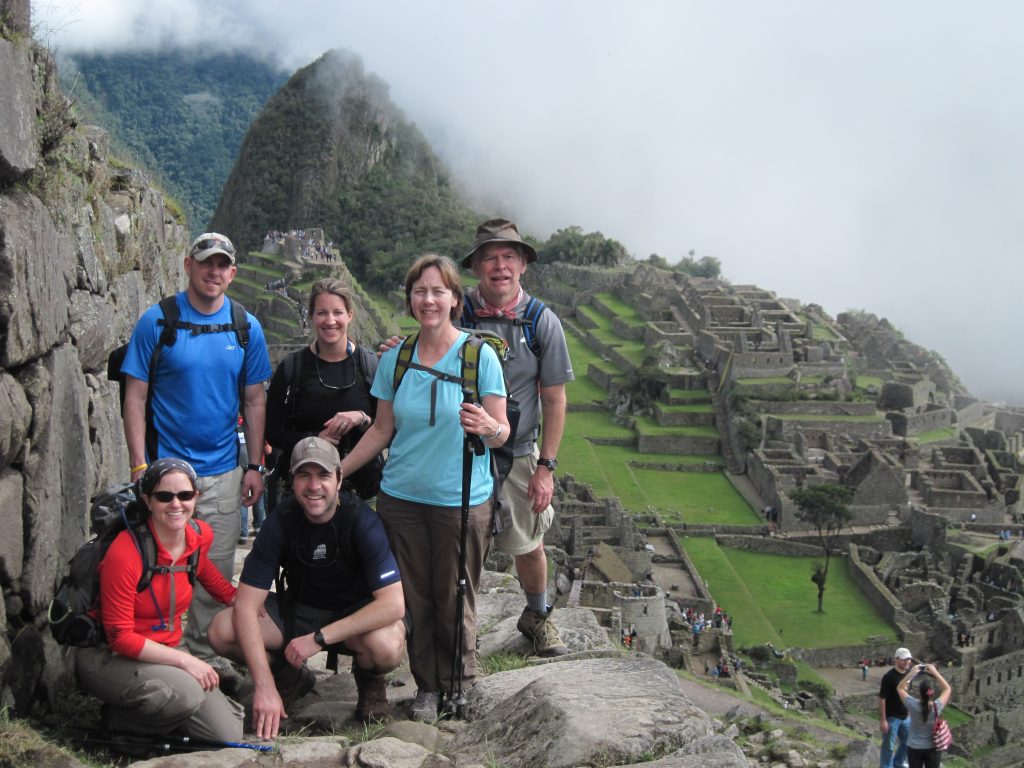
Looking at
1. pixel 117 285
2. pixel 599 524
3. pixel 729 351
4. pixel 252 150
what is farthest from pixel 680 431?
pixel 252 150

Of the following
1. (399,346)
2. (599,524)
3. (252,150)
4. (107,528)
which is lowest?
(599,524)

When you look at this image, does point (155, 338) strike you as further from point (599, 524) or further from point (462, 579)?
point (599, 524)

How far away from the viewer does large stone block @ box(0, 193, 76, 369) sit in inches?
148

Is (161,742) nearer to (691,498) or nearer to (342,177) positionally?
(691,498)

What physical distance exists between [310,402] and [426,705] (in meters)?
Result: 1.41

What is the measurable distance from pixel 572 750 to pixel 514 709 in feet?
1.41

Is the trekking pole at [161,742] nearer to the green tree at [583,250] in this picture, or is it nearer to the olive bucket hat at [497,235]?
the olive bucket hat at [497,235]

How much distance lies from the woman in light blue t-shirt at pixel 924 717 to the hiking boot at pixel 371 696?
4.53m

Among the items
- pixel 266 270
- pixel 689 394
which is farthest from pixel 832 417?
pixel 266 270

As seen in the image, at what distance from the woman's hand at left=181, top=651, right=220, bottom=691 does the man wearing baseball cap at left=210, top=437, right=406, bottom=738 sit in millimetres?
180

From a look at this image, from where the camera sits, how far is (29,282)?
396cm

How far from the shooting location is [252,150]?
7331cm

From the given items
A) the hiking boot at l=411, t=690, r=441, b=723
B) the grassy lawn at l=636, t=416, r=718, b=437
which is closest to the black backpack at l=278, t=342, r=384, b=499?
the hiking boot at l=411, t=690, r=441, b=723

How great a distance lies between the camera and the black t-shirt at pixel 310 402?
4852 mm
